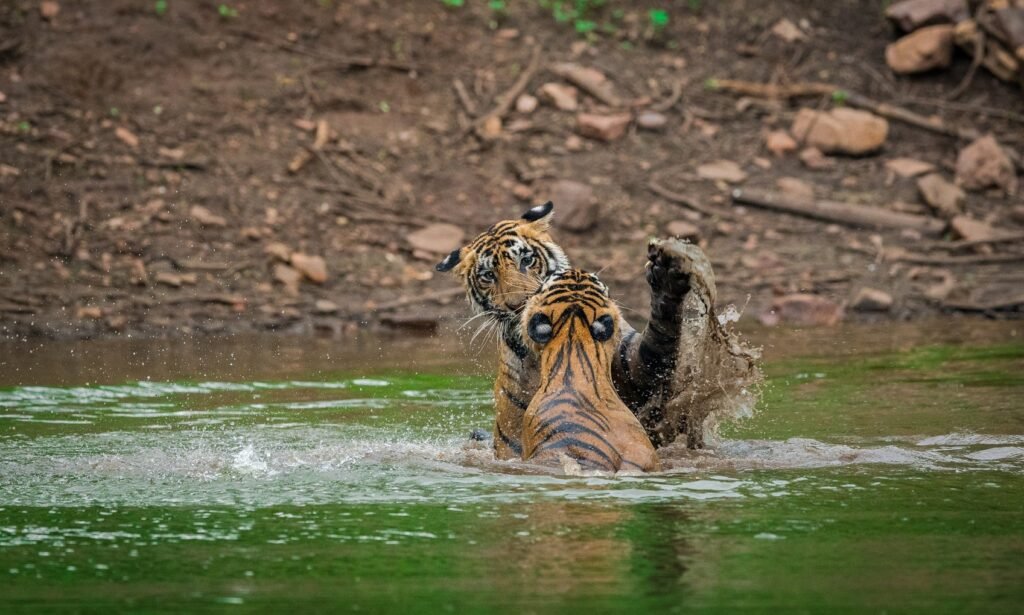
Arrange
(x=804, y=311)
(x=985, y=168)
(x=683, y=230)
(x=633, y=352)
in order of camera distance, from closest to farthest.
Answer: (x=633, y=352) < (x=804, y=311) < (x=683, y=230) < (x=985, y=168)

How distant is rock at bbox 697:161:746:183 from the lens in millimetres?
12875

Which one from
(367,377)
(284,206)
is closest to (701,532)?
(367,377)

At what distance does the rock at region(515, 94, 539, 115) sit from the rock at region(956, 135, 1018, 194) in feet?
12.2

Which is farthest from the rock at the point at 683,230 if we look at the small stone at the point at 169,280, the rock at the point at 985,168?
the small stone at the point at 169,280

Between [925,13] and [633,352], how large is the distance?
9362mm

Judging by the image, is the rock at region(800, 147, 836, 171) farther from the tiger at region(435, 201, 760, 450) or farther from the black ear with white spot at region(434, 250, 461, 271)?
the black ear with white spot at region(434, 250, 461, 271)

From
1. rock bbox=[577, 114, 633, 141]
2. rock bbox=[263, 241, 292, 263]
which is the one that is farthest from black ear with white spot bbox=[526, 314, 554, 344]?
rock bbox=[577, 114, 633, 141]

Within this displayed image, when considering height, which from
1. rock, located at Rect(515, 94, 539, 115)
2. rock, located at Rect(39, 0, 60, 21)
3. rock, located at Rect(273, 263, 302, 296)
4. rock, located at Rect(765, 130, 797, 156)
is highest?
rock, located at Rect(39, 0, 60, 21)

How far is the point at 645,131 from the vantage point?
44.1ft

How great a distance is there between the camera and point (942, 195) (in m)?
12.3

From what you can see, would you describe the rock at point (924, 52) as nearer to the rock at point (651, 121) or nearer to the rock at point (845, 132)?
the rock at point (845, 132)

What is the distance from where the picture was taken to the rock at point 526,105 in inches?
533

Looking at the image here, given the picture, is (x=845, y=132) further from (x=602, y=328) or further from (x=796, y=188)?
(x=602, y=328)

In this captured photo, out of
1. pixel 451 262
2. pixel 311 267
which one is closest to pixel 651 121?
pixel 311 267
